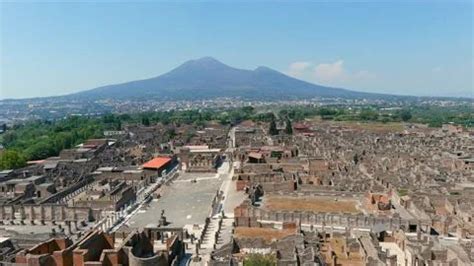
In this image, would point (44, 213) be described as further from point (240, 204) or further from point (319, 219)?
point (319, 219)

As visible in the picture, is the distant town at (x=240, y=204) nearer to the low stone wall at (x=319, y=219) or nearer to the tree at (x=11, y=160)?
the low stone wall at (x=319, y=219)

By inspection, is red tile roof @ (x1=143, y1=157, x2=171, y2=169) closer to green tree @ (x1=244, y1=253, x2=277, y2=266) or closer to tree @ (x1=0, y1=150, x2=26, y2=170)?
tree @ (x1=0, y1=150, x2=26, y2=170)

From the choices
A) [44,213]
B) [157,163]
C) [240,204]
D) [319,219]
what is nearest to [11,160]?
[157,163]

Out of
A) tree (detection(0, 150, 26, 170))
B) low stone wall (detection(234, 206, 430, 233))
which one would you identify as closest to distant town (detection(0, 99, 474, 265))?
low stone wall (detection(234, 206, 430, 233))

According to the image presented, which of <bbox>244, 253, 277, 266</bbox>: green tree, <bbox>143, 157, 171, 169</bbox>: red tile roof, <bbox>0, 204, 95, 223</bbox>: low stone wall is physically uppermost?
<bbox>244, 253, 277, 266</bbox>: green tree

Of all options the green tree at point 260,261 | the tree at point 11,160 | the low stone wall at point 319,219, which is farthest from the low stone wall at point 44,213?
the tree at point 11,160

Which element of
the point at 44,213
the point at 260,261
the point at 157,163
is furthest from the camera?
the point at 157,163
